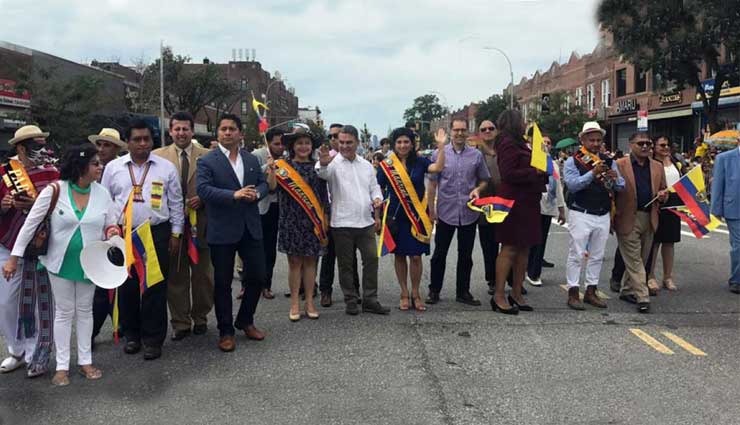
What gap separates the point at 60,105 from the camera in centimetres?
2536

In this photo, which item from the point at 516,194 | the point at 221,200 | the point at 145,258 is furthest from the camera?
the point at 516,194

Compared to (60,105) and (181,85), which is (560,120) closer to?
(181,85)

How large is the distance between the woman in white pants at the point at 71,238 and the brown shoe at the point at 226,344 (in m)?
0.99

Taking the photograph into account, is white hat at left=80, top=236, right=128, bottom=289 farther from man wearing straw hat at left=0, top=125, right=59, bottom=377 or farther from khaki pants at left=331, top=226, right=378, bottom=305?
khaki pants at left=331, top=226, right=378, bottom=305

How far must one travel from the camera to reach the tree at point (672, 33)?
775 inches

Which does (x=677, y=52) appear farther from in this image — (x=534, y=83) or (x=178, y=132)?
(x=534, y=83)

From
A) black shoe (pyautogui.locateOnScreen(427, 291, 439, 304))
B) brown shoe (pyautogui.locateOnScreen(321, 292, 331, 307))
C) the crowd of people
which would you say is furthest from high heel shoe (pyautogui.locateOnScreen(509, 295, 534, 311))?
brown shoe (pyautogui.locateOnScreen(321, 292, 331, 307))

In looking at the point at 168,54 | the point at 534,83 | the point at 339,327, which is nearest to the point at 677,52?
the point at 339,327

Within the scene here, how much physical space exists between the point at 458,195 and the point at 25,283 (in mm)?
4075

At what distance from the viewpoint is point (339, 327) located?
6051 mm

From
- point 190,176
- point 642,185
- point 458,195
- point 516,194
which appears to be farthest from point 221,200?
point 642,185

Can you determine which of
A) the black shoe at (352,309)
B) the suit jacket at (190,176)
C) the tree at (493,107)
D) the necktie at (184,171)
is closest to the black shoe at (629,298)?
the black shoe at (352,309)

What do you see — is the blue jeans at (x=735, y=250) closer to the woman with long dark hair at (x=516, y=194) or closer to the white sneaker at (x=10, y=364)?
the woman with long dark hair at (x=516, y=194)

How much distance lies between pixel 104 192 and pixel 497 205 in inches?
141
